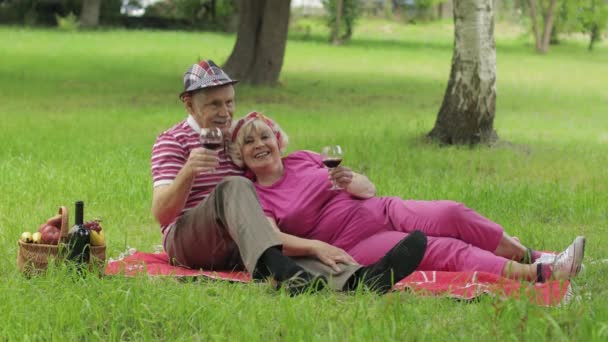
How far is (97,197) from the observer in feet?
30.8

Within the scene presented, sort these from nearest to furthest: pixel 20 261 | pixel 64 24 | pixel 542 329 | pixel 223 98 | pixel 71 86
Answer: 1. pixel 542 329
2. pixel 20 261
3. pixel 223 98
4. pixel 71 86
5. pixel 64 24

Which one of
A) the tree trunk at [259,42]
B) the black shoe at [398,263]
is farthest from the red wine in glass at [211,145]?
the tree trunk at [259,42]

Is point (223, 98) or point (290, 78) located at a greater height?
point (223, 98)

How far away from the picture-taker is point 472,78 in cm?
1317

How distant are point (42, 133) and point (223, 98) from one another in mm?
8261

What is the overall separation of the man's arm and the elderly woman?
0.55 metres

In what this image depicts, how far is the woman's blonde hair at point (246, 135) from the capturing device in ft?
21.5

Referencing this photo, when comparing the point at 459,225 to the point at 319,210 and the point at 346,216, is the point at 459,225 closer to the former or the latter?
the point at 346,216

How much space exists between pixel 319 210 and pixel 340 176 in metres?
0.45

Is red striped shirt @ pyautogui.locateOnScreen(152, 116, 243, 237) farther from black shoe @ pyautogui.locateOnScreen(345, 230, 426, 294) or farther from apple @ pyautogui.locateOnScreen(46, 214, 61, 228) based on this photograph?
black shoe @ pyautogui.locateOnScreen(345, 230, 426, 294)

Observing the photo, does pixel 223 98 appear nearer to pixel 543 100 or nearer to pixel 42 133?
pixel 42 133

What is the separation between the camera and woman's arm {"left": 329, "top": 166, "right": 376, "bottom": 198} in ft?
20.8

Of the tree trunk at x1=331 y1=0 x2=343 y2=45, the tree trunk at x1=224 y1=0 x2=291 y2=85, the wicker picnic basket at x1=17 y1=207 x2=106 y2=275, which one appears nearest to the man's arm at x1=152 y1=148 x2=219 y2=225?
the wicker picnic basket at x1=17 y1=207 x2=106 y2=275

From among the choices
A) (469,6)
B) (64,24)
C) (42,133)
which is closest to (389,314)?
(469,6)
